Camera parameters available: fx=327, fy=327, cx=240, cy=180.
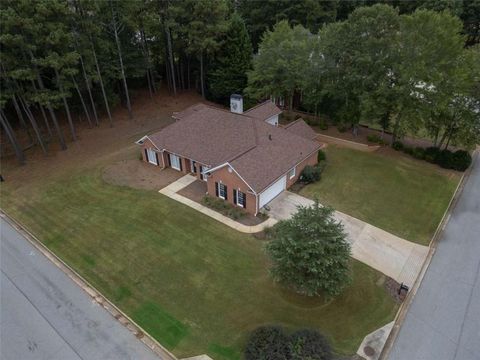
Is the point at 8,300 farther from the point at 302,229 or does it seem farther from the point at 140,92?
the point at 140,92

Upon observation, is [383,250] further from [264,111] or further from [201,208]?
[264,111]

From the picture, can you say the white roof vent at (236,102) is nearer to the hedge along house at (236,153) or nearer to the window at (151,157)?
the hedge along house at (236,153)

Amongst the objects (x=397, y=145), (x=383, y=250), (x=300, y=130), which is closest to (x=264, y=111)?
(x=300, y=130)

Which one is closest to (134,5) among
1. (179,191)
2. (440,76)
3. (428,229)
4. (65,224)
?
(179,191)

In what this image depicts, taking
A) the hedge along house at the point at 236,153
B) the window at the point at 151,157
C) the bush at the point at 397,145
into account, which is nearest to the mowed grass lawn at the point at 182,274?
the hedge along house at the point at 236,153

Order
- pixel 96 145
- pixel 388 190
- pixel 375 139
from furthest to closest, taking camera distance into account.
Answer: pixel 96 145
pixel 375 139
pixel 388 190

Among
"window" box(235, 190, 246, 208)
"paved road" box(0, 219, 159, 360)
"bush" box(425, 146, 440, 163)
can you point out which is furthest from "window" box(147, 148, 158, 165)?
"bush" box(425, 146, 440, 163)
